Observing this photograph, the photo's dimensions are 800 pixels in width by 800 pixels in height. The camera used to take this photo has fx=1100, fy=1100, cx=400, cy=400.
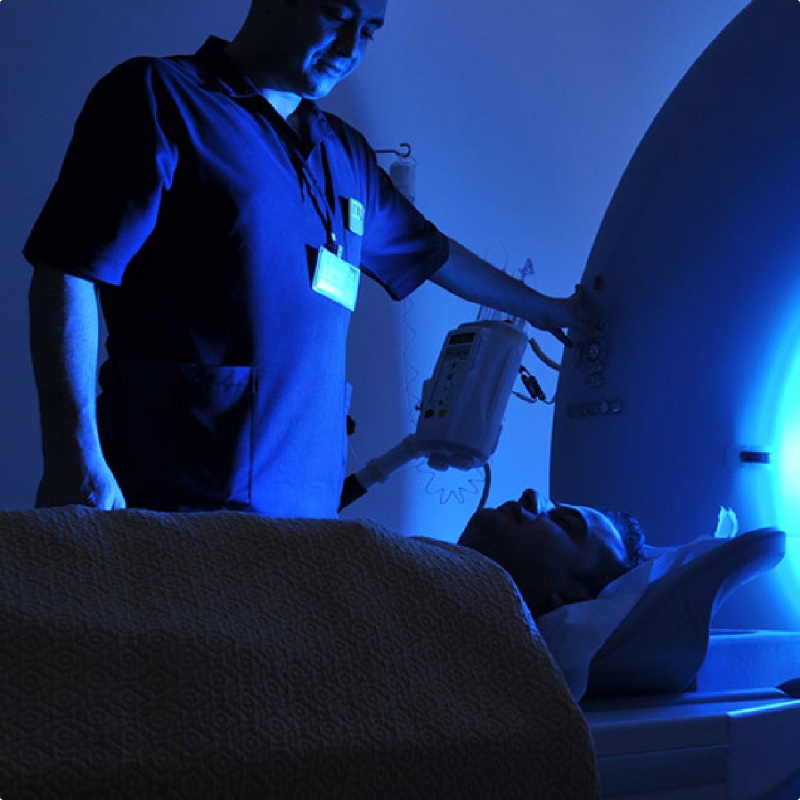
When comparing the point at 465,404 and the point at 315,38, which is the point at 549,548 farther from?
the point at 315,38

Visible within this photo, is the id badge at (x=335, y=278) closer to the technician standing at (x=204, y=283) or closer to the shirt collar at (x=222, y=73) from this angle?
the technician standing at (x=204, y=283)

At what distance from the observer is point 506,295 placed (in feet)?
6.41

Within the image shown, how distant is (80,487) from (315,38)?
2.28 feet

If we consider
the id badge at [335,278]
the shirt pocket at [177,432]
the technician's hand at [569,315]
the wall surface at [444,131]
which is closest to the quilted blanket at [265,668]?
the shirt pocket at [177,432]

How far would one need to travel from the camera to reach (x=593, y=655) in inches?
43.0

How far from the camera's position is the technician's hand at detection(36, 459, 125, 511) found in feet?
4.09

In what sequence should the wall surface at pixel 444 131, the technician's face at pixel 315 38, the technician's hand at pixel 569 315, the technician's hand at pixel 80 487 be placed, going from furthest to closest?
the wall surface at pixel 444 131 < the technician's hand at pixel 569 315 < the technician's face at pixel 315 38 < the technician's hand at pixel 80 487

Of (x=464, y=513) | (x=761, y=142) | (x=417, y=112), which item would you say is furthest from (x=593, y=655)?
(x=417, y=112)

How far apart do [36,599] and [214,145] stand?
0.87 m

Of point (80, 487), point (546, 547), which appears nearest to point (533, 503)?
point (546, 547)

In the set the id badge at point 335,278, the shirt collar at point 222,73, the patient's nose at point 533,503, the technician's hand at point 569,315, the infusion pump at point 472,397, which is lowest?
the patient's nose at point 533,503

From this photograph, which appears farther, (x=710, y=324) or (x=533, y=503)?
(x=710, y=324)

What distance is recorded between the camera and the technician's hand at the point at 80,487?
125 cm

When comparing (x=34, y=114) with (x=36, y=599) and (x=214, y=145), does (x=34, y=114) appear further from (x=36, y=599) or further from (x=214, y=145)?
(x=36, y=599)
